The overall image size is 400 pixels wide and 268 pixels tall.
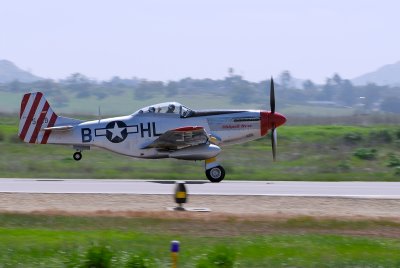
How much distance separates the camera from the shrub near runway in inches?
1260

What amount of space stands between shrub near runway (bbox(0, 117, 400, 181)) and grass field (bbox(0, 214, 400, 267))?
36.7ft

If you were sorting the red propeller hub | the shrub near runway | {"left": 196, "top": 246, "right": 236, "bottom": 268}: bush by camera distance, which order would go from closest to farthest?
{"left": 196, "top": 246, "right": 236, "bottom": 268}: bush, the red propeller hub, the shrub near runway

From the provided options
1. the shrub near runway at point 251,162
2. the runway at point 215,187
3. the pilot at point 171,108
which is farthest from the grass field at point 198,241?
the shrub near runway at point 251,162

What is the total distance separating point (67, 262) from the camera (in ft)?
44.7

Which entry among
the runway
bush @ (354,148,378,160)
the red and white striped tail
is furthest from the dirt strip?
bush @ (354,148,378,160)

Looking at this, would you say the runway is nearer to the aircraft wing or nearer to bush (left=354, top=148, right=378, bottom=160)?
the aircraft wing

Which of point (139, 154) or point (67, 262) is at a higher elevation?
point (139, 154)

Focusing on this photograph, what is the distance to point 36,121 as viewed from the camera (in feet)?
97.2

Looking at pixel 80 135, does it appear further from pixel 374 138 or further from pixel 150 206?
pixel 374 138

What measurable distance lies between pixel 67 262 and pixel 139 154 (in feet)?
52.0

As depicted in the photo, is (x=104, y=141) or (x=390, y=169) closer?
(x=104, y=141)

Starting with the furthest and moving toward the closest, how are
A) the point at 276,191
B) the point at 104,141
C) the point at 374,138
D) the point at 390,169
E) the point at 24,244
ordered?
1. the point at 374,138
2. the point at 390,169
3. the point at 104,141
4. the point at 276,191
5. the point at 24,244

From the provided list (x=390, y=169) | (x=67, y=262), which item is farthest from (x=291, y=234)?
(x=390, y=169)

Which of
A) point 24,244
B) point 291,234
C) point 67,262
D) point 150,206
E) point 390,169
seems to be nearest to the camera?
point 67,262
